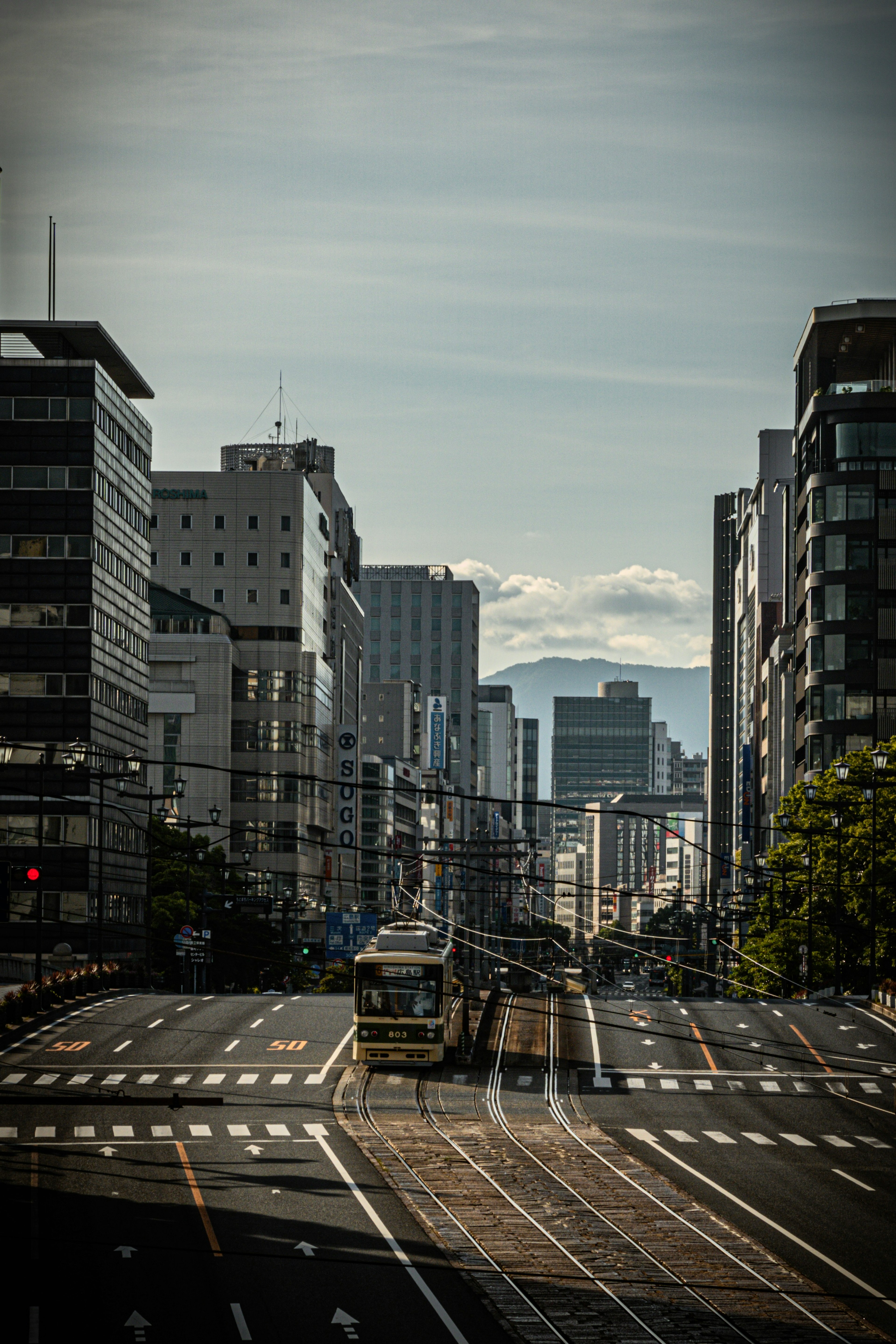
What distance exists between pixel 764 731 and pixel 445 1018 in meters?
138

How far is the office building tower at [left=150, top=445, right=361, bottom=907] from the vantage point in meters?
178

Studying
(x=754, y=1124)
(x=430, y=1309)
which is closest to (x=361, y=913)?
(x=754, y=1124)

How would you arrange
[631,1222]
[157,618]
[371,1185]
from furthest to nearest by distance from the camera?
[157,618] < [371,1185] < [631,1222]

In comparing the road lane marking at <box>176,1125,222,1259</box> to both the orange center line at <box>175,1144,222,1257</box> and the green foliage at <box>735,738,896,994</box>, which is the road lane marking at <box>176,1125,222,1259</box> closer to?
the orange center line at <box>175,1144,222,1257</box>

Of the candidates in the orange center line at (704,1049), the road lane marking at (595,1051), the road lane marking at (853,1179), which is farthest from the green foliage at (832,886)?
the road lane marking at (853,1179)

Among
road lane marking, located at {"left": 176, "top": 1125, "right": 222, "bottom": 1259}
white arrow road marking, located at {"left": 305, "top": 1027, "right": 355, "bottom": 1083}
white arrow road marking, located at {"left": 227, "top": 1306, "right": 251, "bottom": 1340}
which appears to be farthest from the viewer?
white arrow road marking, located at {"left": 305, "top": 1027, "right": 355, "bottom": 1083}

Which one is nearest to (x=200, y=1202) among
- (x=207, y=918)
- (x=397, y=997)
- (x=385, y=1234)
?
(x=385, y=1234)

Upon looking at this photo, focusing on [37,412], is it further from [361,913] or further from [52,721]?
[361,913]

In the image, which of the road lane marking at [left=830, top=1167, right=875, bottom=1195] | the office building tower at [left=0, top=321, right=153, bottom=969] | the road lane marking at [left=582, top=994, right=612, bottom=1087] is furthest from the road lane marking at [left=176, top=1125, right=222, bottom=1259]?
the office building tower at [left=0, top=321, right=153, bottom=969]

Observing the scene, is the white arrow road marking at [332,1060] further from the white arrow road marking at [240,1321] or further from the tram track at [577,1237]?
the white arrow road marking at [240,1321]

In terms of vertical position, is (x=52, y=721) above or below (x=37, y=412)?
below

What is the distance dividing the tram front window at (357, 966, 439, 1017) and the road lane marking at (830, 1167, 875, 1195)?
19246mm

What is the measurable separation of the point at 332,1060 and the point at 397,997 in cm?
632

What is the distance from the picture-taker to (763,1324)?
2711 centimetres
